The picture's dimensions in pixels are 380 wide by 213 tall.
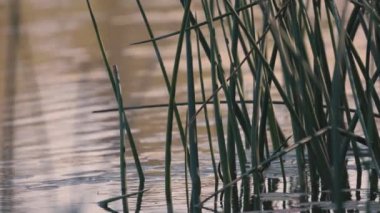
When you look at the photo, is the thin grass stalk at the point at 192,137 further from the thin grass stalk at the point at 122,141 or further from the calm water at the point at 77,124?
the thin grass stalk at the point at 122,141

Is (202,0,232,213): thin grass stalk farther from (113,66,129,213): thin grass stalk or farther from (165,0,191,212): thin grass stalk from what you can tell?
(113,66,129,213): thin grass stalk

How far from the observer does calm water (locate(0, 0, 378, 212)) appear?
417cm

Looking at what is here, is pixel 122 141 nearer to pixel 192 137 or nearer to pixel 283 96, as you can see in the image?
pixel 192 137

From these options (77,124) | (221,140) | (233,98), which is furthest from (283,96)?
(77,124)

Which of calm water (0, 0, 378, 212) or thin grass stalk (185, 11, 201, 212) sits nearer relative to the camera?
thin grass stalk (185, 11, 201, 212)

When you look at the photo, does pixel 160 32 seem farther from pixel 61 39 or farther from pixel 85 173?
pixel 85 173

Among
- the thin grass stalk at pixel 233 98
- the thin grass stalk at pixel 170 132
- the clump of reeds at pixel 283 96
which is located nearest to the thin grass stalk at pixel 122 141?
the clump of reeds at pixel 283 96

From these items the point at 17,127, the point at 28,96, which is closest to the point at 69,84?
the point at 28,96

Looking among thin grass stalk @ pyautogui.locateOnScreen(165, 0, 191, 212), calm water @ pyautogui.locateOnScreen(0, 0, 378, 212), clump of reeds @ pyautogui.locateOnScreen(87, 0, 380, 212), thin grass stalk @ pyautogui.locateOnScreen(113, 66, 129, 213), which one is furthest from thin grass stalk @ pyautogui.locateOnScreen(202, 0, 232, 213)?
thin grass stalk @ pyautogui.locateOnScreen(113, 66, 129, 213)

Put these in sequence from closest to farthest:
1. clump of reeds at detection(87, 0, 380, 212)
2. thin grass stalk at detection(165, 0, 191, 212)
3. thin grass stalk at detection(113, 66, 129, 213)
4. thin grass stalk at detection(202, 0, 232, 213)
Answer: clump of reeds at detection(87, 0, 380, 212) < thin grass stalk at detection(202, 0, 232, 213) < thin grass stalk at detection(165, 0, 191, 212) < thin grass stalk at detection(113, 66, 129, 213)

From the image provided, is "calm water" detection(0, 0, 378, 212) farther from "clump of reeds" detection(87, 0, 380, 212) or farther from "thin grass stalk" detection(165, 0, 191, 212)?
"clump of reeds" detection(87, 0, 380, 212)

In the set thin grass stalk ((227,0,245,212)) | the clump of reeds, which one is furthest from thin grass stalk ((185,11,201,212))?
thin grass stalk ((227,0,245,212))

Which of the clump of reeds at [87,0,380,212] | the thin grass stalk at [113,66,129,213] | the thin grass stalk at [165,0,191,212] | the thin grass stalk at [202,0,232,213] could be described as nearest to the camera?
the clump of reeds at [87,0,380,212]

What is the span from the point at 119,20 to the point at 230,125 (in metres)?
6.63
